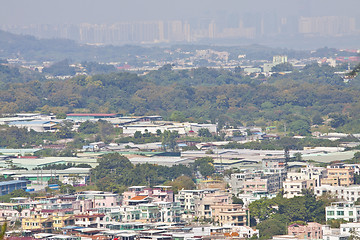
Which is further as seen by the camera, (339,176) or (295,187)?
(339,176)

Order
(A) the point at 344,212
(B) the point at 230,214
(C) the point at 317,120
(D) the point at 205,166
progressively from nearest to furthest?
(A) the point at 344,212 < (B) the point at 230,214 < (D) the point at 205,166 < (C) the point at 317,120

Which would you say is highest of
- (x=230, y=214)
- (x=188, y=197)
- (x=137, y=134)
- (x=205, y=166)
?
(x=230, y=214)

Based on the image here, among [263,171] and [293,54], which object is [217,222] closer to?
[263,171]

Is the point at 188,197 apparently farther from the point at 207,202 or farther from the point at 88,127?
the point at 88,127

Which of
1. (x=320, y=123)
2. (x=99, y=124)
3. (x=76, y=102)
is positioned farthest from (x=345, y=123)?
(x=76, y=102)

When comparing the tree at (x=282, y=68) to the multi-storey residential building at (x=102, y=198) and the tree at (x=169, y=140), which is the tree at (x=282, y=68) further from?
the multi-storey residential building at (x=102, y=198)

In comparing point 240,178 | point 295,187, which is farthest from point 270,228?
point 240,178
